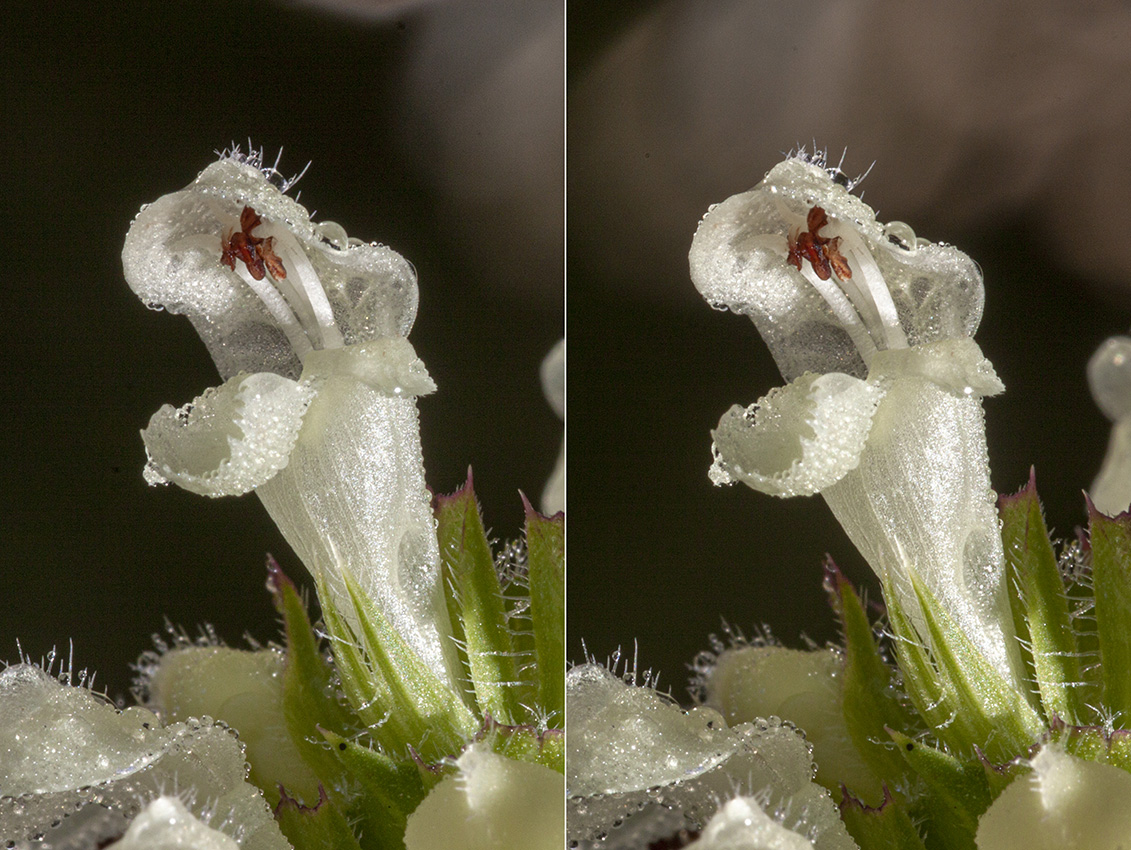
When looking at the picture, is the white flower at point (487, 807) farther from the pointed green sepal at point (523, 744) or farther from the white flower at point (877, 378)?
the white flower at point (877, 378)

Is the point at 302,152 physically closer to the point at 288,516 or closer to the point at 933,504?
the point at 288,516

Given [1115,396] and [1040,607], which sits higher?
[1115,396]

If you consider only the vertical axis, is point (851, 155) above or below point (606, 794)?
above

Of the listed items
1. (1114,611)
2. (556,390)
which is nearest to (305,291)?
(556,390)

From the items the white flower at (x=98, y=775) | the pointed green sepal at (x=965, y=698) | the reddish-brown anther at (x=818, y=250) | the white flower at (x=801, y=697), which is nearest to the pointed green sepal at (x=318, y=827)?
the white flower at (x=98, y=775)

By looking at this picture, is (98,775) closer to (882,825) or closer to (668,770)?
(668,770)

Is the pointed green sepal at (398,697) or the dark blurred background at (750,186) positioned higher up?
the dark blurred background at (750,186)

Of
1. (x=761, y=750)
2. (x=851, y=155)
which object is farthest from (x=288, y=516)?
(x=851, y=155)
